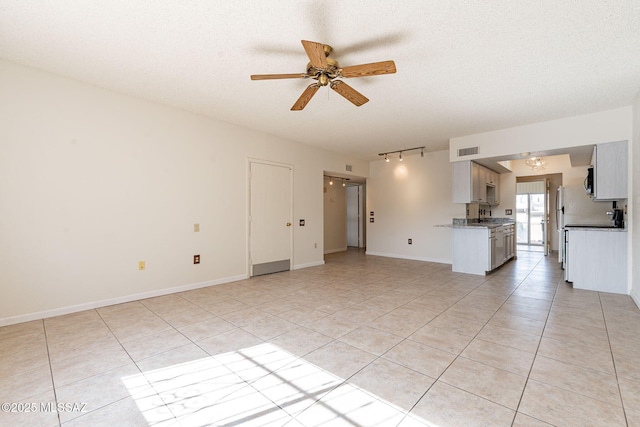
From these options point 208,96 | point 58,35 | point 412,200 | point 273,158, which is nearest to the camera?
point 58,35

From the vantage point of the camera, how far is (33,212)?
3148 mm

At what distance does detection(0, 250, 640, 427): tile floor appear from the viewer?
1.70 metres

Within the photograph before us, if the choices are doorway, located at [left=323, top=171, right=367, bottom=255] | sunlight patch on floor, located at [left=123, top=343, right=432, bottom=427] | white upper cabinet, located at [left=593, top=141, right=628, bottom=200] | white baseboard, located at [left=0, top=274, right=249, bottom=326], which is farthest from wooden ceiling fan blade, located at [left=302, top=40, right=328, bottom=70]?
doorway, located at [left=323, top=171, right=367, bottom=255]

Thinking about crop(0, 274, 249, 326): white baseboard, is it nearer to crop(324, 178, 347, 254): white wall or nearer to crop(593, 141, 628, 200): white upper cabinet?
crop(324, 178, 347, 254): white wall

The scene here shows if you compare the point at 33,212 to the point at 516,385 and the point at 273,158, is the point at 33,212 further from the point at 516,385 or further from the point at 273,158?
the point at 516,385

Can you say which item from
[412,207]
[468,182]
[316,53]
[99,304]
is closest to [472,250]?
[468,182]

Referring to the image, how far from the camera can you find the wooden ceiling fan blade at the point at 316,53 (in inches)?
86.5

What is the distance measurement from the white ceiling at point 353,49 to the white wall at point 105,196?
43 cm

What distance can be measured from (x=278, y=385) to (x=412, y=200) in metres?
6.25

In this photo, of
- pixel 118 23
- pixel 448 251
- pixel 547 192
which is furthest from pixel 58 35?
pixel 547 192

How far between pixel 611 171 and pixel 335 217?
20.2 feet

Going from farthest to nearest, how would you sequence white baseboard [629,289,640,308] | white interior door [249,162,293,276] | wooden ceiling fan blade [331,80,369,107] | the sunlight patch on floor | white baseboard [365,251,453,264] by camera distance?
white baseboard [365,251,453,264] < white interior door [249,162,293,276] < white baseboard [629,289,640,308] < wooden ceiling fan blade [331,80,369,107] < the sunlight patch on floor

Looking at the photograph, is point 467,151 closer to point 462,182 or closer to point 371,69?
point 462,182

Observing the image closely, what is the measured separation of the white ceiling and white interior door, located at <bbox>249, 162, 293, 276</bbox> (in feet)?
4.78
